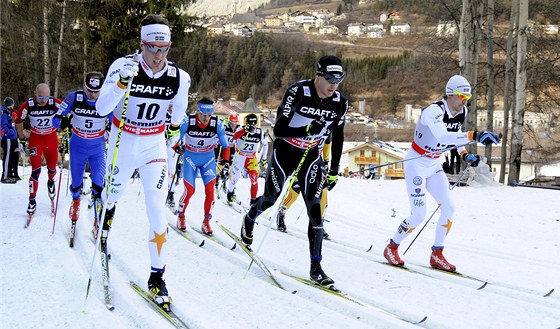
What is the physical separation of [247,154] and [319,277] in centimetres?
690

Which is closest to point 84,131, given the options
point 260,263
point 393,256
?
point 260,263

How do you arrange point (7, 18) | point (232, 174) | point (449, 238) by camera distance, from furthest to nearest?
point (7, 18)
point (232, 174)
point (449, 238)

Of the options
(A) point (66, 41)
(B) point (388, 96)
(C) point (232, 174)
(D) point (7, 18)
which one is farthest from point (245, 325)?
Result: (B) point (388, 96)

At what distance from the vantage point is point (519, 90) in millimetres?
15742

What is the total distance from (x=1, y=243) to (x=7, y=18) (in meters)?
14.6

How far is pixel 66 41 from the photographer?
22.7m

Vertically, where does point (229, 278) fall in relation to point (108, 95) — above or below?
below

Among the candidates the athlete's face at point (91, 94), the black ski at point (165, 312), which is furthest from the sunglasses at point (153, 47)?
the athlete's face at point (91, 94)

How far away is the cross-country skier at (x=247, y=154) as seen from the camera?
11.7 meters

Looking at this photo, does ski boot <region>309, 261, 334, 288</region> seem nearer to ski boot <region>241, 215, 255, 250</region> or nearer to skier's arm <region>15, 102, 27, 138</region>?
ski boot <region>241, 215, 255, 250</region>

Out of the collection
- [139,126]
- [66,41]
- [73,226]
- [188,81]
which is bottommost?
[73,226]

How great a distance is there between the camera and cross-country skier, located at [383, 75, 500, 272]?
6.42m

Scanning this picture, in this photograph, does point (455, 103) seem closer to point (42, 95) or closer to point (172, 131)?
point (172, 131)

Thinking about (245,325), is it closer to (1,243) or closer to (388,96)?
(1,243)
